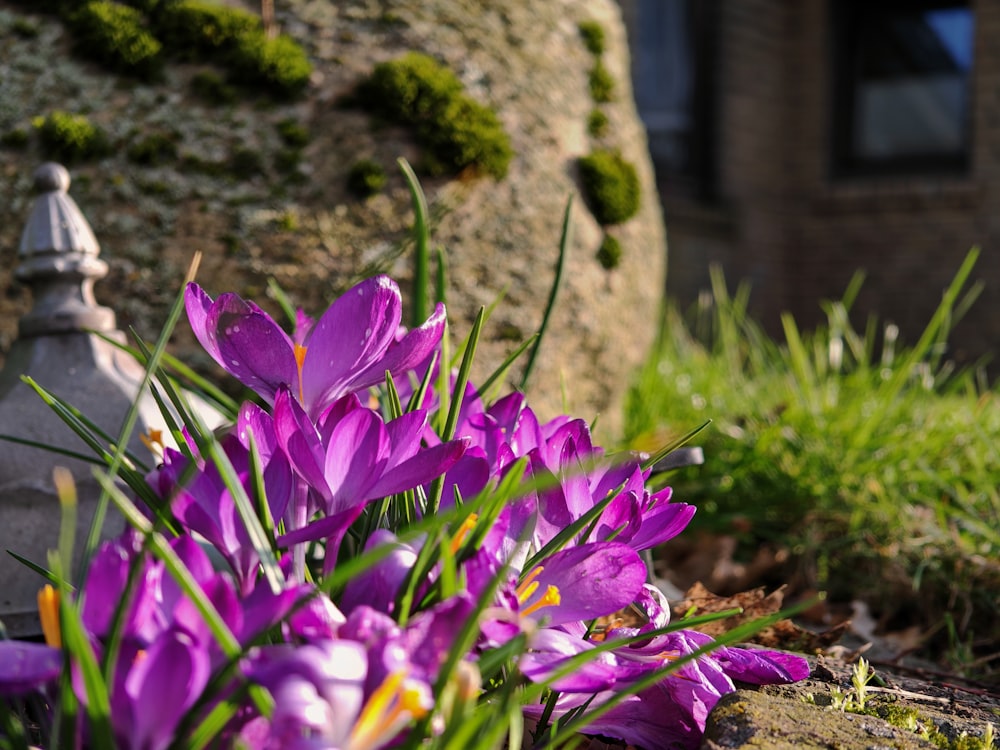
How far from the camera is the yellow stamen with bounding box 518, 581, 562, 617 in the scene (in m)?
0.77

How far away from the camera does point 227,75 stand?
2139mm

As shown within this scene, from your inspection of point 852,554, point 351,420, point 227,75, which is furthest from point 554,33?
point 351,420

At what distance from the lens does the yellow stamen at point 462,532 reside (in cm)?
76

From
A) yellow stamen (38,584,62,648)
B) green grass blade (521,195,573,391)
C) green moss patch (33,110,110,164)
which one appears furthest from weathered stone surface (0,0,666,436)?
yellow stamen (38,584,62,648)

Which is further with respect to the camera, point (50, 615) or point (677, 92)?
point (677, 92)

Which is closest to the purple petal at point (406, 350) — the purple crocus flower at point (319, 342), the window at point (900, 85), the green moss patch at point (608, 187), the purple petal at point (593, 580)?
the purple crocus flower at point (319, 342)

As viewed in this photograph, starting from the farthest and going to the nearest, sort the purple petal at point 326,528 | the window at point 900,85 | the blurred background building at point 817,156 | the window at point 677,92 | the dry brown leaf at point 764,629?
1. the window at point 900,85
2. the window at point 677,92
3. the blurred background building at point 817,156
4. the dry brown leaf at point 764,629
5. the purple petal at point 326,528

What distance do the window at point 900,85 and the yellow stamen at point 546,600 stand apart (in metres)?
8.05

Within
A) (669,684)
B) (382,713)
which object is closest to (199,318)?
(382,713)

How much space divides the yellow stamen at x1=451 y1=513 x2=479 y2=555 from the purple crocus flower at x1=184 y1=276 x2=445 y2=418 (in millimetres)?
156

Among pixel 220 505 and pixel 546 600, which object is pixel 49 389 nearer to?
pixel 220 505

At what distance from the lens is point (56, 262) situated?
1.51 m

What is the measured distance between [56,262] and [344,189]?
2.50 ft

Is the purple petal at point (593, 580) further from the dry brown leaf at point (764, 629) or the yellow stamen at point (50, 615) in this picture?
the dry brown leaf at point (764, 629)
